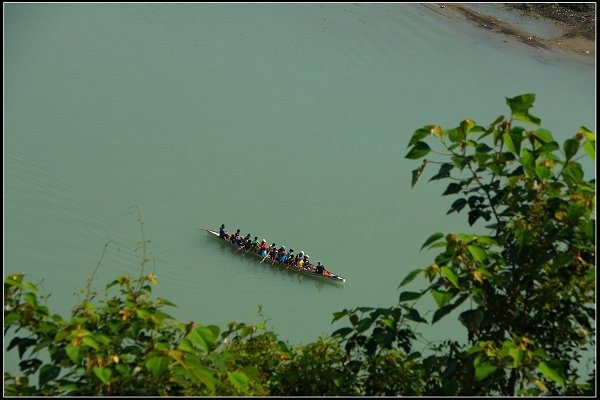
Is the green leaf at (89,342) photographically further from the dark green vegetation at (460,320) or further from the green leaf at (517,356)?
the green leaf at (517,356)

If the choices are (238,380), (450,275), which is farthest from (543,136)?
(238,380)

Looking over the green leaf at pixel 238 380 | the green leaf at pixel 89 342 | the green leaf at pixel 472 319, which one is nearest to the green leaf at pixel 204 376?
the green leaf at pixel 238 380

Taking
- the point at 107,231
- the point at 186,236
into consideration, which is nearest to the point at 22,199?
the point at 107,231

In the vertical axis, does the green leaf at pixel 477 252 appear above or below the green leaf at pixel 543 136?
below

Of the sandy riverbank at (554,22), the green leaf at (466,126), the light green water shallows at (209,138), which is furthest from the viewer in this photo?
the sandy riverbank at (554,22)

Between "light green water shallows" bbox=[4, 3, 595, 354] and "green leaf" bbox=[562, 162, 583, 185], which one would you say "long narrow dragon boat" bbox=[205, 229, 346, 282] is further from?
"green leaf" bbox=[562, 162, 583, 185]

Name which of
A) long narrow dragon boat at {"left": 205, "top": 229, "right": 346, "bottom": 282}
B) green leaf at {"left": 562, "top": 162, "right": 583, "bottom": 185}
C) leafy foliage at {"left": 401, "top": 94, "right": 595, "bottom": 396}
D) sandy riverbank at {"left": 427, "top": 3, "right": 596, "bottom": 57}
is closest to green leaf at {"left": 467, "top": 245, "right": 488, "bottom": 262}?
leafy foliage at {"left": 401, "top": 94, "right": 595, "bottom": 396}

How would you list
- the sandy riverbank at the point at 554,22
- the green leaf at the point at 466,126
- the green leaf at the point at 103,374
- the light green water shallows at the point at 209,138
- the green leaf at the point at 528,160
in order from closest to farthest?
the green leaf at the point at 103,374 → the green leaf at the point at 528,160 → the green leaf at the point at 466,126 → the light green water shallows at the point at 209,138 → the sandy riverbank at the point at 554,22
